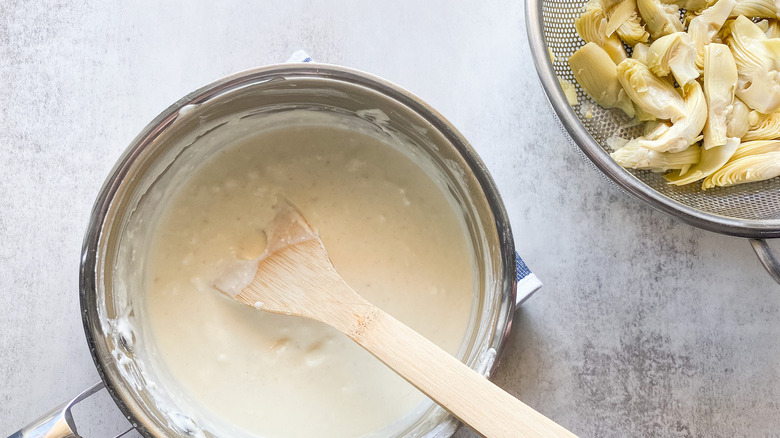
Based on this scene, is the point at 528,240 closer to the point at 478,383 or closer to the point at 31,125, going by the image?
the point at 478,383

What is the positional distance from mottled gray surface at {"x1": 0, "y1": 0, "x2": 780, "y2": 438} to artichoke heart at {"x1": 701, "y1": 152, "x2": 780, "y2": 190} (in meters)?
0.13

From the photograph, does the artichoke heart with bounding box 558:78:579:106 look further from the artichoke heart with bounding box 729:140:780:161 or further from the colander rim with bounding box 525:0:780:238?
the artichoke heart with bounding box 729:140:780:161

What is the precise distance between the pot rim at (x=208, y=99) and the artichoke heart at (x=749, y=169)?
1.44 ft

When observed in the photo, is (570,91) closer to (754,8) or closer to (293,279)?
(754,8)

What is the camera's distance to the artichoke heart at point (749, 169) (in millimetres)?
1060

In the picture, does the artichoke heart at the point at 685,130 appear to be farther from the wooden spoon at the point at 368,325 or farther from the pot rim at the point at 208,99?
the wooden spoon at the point at 368,325

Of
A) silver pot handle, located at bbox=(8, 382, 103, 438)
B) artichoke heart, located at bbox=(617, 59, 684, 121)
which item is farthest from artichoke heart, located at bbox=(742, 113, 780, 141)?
silver pot handle, located at bbox=(8, 382, 103, 438)

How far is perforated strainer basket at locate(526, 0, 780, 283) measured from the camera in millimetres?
1018

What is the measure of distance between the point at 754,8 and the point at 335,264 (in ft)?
2.79

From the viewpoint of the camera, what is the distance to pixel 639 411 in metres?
1.16

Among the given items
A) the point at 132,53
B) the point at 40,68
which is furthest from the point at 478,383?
the point at 40,68

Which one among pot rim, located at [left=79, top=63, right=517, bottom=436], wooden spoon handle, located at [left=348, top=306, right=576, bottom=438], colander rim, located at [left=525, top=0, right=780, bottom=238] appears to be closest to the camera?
wooden spoon handle, located at [left=348, top=306, right=576, bottom=438]

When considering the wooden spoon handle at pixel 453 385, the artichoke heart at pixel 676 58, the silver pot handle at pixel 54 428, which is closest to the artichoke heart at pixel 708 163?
the artichoke heart at pixel 676 58

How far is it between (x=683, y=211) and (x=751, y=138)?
21 centimetres
